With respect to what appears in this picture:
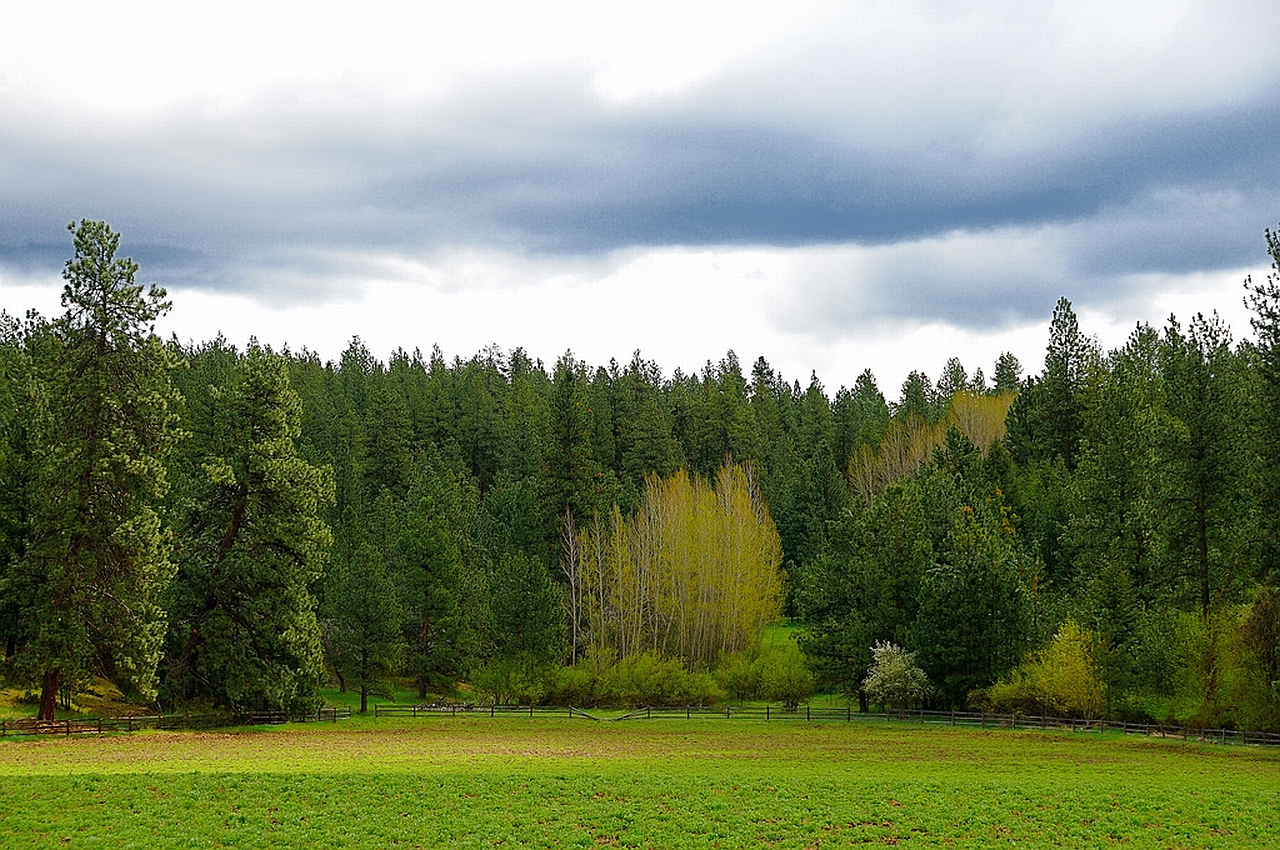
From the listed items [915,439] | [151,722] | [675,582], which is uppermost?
[915,439]

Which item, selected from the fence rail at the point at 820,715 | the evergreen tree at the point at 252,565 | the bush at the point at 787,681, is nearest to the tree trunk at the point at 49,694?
the evergreen tree at the point at 252,565

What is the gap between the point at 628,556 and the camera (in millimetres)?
72500

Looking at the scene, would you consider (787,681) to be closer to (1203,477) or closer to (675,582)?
(675,582)

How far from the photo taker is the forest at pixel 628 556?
1601 inches

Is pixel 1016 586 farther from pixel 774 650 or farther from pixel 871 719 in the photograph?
pixel 774 650

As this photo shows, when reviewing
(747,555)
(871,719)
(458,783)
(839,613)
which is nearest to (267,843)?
(458,783)

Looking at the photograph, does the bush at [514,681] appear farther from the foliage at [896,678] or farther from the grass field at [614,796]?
the grass field at [614,796]

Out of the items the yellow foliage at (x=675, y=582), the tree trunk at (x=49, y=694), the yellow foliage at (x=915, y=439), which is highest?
the yellow foliage at (x=915, y=439)

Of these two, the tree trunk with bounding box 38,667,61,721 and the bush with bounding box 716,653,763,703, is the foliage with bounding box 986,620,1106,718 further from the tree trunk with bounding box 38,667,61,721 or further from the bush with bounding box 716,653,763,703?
the tree trunk with bounding box 38,667,61,721

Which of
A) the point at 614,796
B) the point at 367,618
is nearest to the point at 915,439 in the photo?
the point at 367,618

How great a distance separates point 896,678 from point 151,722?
36.3m

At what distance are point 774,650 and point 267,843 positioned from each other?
5122 centimetres

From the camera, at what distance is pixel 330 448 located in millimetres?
102000

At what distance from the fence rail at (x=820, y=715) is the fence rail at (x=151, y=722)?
7.53 m
